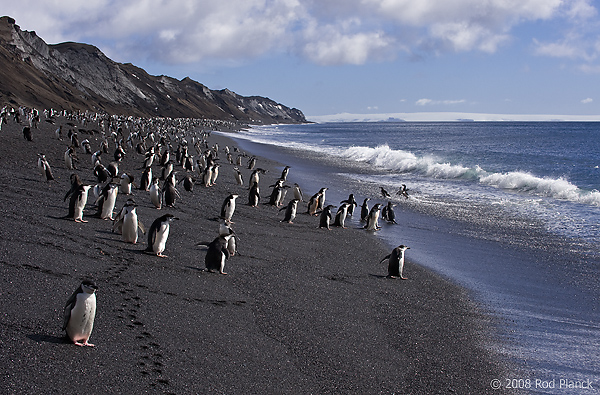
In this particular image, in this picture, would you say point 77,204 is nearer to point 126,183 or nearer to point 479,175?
point 126,183

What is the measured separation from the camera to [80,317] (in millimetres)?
4387

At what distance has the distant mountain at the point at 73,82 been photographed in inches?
2217

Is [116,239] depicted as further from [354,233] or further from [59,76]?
[59,76]

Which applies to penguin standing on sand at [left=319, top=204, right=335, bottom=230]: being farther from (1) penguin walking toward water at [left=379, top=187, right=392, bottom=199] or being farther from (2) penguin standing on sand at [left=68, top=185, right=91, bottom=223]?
(1) penguin walking toward water at [left=379, top=187, right=392, bottom=199]

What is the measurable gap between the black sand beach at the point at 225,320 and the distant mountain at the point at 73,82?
1881 inches

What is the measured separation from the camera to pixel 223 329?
5395 millimetres

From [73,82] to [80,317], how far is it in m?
84.0

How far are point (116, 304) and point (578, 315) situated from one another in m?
5.98

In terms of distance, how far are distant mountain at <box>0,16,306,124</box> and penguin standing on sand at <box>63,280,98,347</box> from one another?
50590 millimetres

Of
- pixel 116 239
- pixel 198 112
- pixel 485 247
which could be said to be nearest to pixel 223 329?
pixel 116 239

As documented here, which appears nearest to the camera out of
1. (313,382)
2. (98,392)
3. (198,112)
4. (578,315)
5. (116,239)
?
(98,392)

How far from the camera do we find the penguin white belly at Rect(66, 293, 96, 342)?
437cm

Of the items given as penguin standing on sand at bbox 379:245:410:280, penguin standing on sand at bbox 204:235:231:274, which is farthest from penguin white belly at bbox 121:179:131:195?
penguin standing on sand at bbox 379:245:410:280

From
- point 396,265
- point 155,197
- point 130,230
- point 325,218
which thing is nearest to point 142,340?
point 130,230
